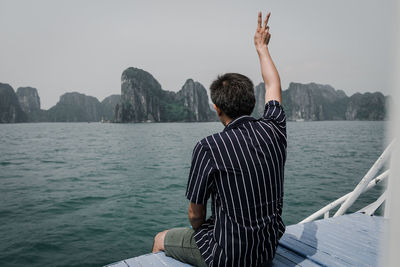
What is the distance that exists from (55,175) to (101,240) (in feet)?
28.7

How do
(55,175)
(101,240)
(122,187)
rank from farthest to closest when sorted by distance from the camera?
(55,175) → (122,187) → (101,240)

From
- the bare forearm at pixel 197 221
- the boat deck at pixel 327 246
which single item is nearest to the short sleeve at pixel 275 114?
the bare forearm at pixel 197 221

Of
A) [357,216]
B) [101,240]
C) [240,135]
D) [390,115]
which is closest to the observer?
[390,115]

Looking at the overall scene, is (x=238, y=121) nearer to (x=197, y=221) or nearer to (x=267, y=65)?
(x=267, y=65)

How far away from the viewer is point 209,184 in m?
1.81

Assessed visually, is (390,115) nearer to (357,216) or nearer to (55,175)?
(357,216)

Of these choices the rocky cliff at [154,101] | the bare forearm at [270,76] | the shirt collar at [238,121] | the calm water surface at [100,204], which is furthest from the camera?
the rocky cliff at [154,101]

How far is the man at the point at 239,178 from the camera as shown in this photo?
177 centimetres

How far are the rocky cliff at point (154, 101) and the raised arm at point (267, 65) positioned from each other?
503 ft

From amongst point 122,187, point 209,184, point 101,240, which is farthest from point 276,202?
point 122,187

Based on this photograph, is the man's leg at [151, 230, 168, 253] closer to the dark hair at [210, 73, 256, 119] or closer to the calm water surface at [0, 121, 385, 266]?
the dark hair at [210, 73, 256, 119]

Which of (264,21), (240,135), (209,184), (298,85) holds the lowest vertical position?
(209,184)

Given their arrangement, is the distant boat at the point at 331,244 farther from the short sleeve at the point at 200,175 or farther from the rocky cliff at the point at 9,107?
the rocky cliff at the point at 9,107

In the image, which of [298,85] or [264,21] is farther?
[298,85]
